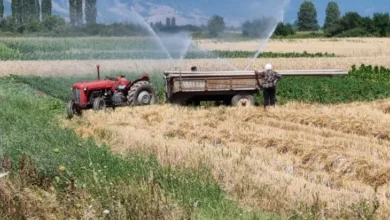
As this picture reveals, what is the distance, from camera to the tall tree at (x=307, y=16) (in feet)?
381

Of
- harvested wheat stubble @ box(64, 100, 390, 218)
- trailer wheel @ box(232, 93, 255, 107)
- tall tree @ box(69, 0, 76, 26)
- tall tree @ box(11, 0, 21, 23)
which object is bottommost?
harvested wheat stubble @ box(64, 100, 390, 218)

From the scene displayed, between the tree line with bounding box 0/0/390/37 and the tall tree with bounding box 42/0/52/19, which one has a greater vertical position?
the tall tree with bounding box 42/0/52/19

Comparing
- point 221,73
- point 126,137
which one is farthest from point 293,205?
point 221,73

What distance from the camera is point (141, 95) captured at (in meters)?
16.6

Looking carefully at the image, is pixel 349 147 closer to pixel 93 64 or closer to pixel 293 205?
pixel 293 205

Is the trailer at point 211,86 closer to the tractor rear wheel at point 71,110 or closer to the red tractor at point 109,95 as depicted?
the red tractor at point 109,95

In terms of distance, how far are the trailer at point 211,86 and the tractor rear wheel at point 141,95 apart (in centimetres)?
41

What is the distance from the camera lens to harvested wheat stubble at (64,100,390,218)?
757 centimetres

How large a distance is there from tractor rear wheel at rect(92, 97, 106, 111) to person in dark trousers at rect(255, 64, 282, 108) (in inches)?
155

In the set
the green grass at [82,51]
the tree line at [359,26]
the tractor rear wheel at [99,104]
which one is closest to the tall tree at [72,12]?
the green grass at [82,51]

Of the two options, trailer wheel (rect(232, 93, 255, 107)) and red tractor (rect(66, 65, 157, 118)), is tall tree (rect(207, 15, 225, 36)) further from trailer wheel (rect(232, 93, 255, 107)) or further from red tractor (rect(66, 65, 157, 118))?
red tractor (rect(66, 65, 157, 118))

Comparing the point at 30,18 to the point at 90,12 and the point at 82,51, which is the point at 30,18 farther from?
the point at 90,12

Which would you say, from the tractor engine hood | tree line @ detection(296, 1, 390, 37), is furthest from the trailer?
tree line @ detection(296, 1, 390, 37)

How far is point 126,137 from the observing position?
455 inches
